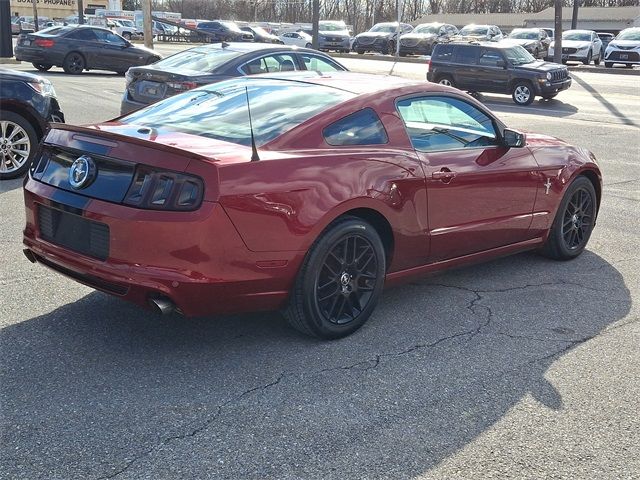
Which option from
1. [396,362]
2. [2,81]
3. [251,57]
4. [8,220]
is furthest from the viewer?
[251,57]

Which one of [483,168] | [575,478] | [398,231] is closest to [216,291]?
[398,231]

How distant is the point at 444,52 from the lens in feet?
75.8

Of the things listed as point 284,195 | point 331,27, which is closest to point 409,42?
point 331,27

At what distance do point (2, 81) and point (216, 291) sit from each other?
19.5 feet

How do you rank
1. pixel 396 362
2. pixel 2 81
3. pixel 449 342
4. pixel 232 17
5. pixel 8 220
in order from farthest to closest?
pixel 232 17, pixel 2 81, pixel 8 220, pixel 449 342, pixel 396 362

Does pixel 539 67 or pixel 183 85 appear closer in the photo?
pixel 183 85

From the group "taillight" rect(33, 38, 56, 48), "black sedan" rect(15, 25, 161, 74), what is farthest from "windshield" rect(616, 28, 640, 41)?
"taillight" rect(33, 38, 56, 48)

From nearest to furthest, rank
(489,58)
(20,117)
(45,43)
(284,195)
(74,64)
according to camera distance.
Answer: (284,195) → (20,117) → (489,58) → (45,43) → (74,64)

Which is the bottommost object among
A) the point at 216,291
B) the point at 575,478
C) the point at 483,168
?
the point at 575,478

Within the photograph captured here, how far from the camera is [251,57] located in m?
11.5

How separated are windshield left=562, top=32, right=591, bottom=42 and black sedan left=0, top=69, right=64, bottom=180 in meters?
33.0

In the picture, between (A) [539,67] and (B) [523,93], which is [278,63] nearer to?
(B) [523,93]

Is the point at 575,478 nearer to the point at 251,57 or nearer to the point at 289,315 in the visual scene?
the point at 289,315

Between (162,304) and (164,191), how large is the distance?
582 millimetres
